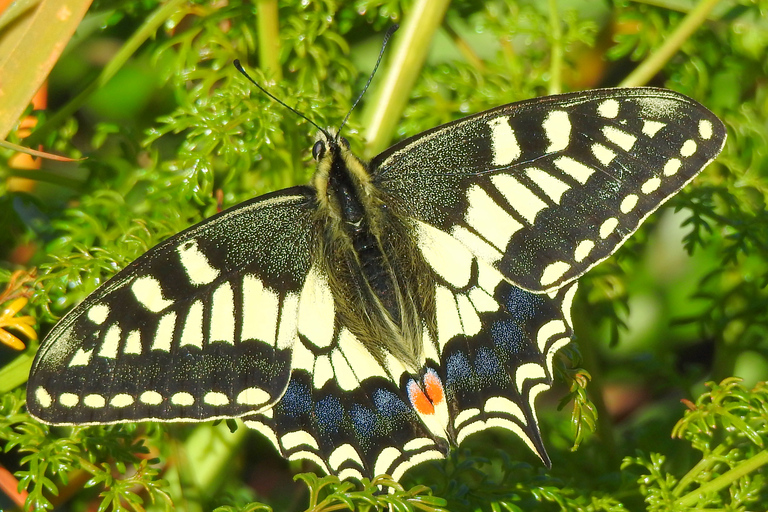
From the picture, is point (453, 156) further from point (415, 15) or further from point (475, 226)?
point (415, 15)

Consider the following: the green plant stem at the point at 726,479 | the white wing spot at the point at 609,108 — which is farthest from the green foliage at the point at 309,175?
the white wing spot at the point at 609,108

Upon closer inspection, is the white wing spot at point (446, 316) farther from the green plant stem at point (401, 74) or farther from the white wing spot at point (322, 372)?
the green plant stem at point (401, 74)

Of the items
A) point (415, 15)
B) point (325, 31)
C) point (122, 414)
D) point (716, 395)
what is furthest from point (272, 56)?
point (716, 395)

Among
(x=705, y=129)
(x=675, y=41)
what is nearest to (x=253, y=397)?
(x=705, y=129)

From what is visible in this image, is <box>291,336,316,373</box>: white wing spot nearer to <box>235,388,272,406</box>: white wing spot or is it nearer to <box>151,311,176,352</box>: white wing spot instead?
<box>235,388,272,406</box>: white wing spot

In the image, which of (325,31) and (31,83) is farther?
(325,31)

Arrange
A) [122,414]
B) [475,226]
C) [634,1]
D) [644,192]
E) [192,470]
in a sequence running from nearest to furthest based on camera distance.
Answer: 1. [122,414]
2. [644,192]
3. [475,226]
4. [192,470]
5. [634,1]

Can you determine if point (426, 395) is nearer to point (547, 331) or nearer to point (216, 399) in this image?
point (547, 331)
